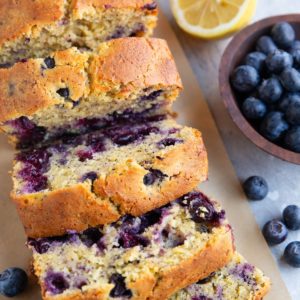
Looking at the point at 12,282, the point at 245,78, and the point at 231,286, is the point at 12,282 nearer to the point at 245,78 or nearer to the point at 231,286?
the point at 231,286

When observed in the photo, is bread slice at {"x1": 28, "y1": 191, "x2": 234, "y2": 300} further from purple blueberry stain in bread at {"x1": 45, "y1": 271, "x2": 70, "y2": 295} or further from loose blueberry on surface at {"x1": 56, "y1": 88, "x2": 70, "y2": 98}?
loose blueberry on surface at {"x1": 56, "y1": 88, "x2": 70, "y2": 98}

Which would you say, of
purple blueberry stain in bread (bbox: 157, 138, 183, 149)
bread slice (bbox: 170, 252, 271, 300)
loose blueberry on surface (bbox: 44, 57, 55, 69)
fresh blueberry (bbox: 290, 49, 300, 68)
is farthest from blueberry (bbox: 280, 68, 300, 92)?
loose blueberry on surface (bbox: 44, 57, 55, 69)

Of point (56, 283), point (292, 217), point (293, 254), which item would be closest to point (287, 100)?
point (292, 217)

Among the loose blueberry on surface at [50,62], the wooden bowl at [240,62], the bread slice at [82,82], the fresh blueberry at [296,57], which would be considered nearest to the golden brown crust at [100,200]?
the bread slice at [82,82]

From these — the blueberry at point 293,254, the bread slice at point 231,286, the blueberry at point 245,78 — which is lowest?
the blueberry at point 293,254

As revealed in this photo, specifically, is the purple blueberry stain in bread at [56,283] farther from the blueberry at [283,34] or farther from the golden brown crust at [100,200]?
the blueberry at [283,34]

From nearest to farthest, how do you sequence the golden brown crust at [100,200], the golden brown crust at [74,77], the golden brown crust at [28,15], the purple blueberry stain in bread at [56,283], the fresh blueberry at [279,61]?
1. the purple blueberry stain in bread at [56,283]
2. the golden brown crust at [100,200]
3. the golden brown crust at [74,77]
4. the golden brown crust at [28,15]
5. the fresh blueberry at [279,61]
